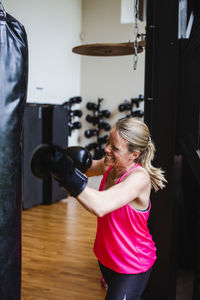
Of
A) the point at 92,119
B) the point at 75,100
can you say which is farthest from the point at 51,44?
the point at 92,119

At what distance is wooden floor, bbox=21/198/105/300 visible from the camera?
Result: 2525 mm

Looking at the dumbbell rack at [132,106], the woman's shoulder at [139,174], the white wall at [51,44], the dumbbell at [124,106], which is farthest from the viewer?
the dumbbell at [124,106]

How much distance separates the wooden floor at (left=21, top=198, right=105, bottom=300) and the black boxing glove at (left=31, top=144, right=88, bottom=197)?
5.20 ft

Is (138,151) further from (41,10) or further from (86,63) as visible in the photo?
(86,63)

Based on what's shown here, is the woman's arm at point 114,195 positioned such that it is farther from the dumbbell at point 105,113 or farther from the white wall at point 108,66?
the white wall at point 108,66

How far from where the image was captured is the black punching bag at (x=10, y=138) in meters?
1.20

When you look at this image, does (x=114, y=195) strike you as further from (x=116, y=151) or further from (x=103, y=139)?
(x=103, y=139)

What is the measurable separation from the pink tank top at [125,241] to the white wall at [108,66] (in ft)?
20.0

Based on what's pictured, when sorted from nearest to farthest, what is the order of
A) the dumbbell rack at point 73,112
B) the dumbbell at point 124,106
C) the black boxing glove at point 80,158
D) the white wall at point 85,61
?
1. the black boxing glove at point 80,158
2. the white wall at point 85,61
3. the dumbbell rack at point 73,112
4. the dumbbell at point 124,106

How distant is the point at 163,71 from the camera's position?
2074 millimetres

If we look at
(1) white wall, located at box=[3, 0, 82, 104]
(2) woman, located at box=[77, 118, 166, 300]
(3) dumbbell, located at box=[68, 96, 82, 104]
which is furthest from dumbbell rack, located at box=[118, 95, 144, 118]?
(2) woman, located at box=[77, 118, 166, 300]

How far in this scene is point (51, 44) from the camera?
633 centimetres

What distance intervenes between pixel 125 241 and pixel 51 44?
18.0 ft

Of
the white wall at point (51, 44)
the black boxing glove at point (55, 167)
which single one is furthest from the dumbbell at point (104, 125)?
the black boxing glove at point (55, 167)
